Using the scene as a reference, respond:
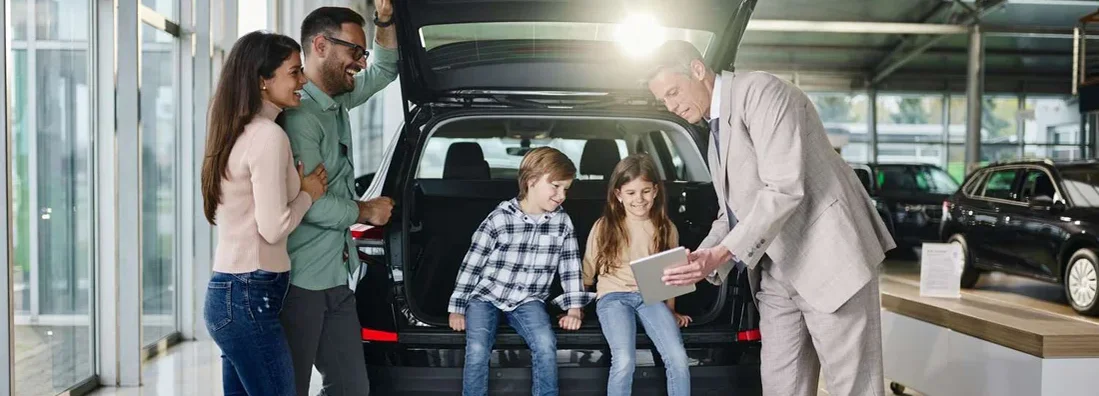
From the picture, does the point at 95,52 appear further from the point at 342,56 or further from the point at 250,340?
the point at 250,340

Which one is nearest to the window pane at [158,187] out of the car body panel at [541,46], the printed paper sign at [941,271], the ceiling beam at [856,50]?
the car body panel at [541,46]

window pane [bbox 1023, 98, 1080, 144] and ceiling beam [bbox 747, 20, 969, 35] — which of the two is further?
window pane [bbox 1023, 98, 1080, 144]

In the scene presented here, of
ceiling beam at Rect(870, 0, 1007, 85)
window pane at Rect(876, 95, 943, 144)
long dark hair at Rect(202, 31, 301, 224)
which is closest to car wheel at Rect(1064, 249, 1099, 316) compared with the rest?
long dark hair at Rect(202, 31, 301, 224)

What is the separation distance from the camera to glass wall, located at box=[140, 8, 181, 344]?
16.3ft

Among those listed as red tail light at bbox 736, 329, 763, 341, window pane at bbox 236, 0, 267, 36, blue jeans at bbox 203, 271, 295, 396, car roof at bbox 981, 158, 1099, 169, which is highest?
window pane at bbox 236, 0, 267, 36

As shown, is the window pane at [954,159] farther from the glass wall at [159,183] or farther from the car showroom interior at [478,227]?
the glass wall at [159,183]

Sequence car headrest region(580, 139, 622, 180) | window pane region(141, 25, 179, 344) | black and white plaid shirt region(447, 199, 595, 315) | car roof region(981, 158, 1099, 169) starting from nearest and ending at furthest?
black and white plaid shirt region(447, 199, 595, 315) < car headrest region(580, 139, 622, 180) < window pane region(141, 25, 179, 344) < car roof region(981, 158, 1099, 169)

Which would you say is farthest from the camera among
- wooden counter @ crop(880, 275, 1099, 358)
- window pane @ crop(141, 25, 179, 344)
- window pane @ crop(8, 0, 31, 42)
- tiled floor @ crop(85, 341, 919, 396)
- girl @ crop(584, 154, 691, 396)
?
window pane @ crop(141, 25, 179, 344)

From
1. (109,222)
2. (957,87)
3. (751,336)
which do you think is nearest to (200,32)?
(109,222)

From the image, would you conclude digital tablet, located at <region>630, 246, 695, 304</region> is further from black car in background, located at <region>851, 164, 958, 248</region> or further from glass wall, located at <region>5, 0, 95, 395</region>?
black car in background, located at <region>851, 164, 958, 248</region>

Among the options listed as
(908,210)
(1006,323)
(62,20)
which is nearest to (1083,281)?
(1006,323)

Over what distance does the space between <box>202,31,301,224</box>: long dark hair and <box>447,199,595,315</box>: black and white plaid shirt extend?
0.90 m

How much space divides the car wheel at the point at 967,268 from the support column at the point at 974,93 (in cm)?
685

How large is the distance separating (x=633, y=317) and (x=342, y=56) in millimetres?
1050
